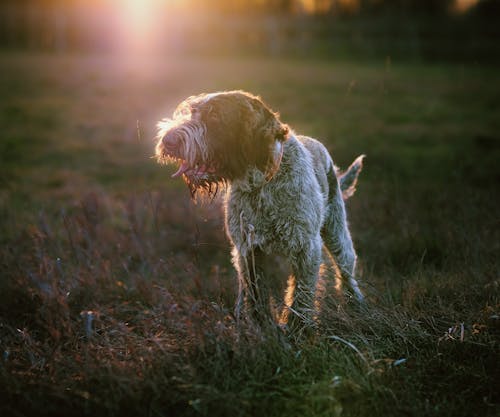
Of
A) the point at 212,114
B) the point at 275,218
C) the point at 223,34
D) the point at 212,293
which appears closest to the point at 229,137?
the point at 212,114

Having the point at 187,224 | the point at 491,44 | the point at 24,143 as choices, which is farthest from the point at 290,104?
the point at 491,44

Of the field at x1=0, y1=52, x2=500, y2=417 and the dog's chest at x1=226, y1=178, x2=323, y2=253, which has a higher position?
the dog's chest at x1=226, y1=178, x2=323, y2=253

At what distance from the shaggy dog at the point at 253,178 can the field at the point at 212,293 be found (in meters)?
0.37

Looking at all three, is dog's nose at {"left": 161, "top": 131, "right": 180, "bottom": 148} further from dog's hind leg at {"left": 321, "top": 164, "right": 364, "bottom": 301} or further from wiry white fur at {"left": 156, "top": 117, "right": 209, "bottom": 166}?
dog's hind leg at {"left": 321, "top": 164, "right": 364, "bottom": 301}

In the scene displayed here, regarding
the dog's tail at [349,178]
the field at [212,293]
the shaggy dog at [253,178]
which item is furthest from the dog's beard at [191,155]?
the dog's tail at [349,178]

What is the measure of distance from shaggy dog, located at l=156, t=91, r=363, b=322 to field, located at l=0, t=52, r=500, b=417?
0.37 meters

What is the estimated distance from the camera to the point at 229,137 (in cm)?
402

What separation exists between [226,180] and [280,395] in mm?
1757

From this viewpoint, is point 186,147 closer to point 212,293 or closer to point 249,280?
point 249,280

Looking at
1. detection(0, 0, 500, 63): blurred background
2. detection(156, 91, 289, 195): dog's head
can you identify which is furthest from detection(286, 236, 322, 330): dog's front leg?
detection(0, 0, 500, 63): blurred background

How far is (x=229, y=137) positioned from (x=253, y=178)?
14.4 inches

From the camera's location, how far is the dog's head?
156 inches

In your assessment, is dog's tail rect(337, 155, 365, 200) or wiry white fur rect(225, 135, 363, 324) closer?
wiry white fur rect(225, 135, 363, 324)

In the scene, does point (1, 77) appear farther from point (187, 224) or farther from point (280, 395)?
point (280, 395)
